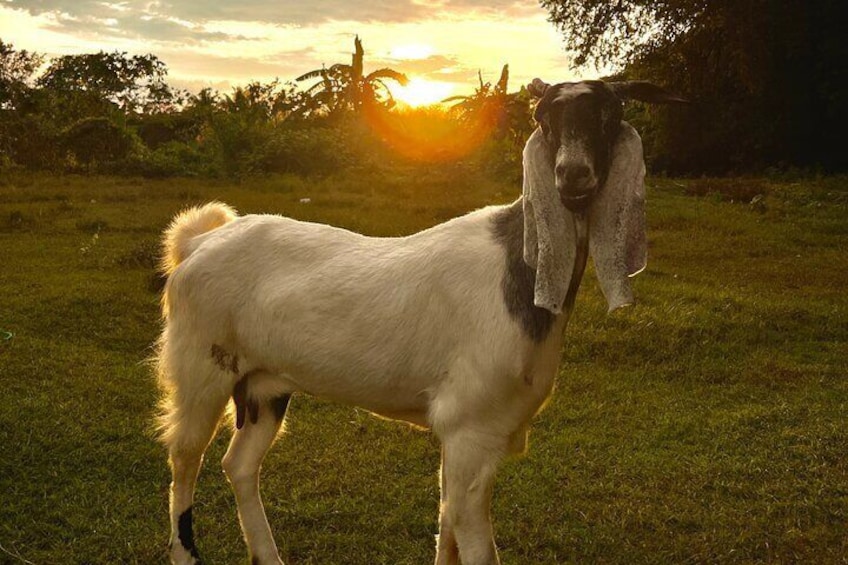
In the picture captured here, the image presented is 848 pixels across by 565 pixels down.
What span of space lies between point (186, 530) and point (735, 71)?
61.0 feet

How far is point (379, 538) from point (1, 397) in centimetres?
350

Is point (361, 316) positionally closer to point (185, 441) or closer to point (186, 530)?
point (185, 441)

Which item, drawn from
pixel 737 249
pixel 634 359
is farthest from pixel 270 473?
pixel 737 249

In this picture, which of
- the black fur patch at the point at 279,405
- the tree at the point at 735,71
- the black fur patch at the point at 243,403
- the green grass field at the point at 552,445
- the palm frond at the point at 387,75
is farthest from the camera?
the palm frond at the point at 387,75

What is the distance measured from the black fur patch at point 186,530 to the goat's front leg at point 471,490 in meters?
1.53

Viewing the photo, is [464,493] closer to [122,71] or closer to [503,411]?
[503,411]

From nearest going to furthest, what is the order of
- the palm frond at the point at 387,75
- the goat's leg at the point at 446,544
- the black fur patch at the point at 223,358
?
1. the goat's leg at the point at 446,544
2. the black fur patch at the point at 223,358
3. the palm frond at the point at 387,75

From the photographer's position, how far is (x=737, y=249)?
1285cm

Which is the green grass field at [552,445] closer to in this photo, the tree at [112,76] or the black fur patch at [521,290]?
the black fur patch at [521,290]

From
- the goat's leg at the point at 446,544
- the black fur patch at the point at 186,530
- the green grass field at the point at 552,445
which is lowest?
the green grass field at the point at 552,445

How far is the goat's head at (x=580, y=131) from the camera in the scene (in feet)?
9.36

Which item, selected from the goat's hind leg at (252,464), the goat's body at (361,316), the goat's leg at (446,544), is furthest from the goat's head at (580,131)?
the goat's hind leg at (252,464)

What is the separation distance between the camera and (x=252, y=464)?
4.09 m

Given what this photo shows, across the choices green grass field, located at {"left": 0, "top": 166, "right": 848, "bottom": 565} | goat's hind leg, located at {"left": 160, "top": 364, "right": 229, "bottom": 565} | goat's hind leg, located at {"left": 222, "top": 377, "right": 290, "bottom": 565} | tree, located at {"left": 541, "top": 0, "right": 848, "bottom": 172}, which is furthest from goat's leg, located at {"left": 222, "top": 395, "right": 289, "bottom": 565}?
tree, located at {"left": 541, "top": 0, "right": 848, "bottom": 172}
